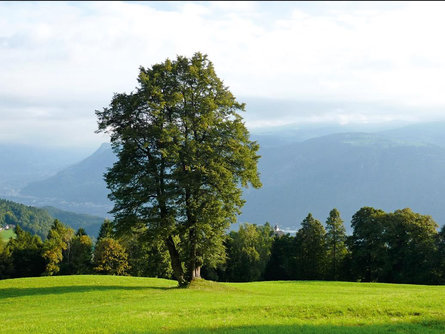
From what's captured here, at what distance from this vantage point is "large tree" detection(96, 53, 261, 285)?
30.9 metres

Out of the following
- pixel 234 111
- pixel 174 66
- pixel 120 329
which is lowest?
pixel 120 329

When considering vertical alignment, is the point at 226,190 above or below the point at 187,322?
above

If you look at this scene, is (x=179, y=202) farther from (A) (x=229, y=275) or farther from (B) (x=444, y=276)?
(A) (x=229, y=275)

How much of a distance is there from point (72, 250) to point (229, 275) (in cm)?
3716

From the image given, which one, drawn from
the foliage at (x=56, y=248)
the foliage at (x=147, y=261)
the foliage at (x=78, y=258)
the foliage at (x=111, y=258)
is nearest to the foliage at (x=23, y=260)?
the foliage at (x=56, y=248)

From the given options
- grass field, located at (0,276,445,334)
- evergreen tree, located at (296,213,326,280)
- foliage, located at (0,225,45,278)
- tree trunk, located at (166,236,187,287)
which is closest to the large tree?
tree trunk, located at (166,236,187,287)

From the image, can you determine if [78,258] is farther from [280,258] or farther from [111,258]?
[280,258]

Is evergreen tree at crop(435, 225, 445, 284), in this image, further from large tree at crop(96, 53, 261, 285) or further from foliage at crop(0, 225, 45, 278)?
foliage at crop(0, 225, 45, 278)

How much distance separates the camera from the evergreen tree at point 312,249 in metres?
72.1

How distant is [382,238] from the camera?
63.0m

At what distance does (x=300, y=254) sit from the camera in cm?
7488

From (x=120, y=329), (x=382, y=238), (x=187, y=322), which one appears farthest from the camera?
(x=382, y=238)

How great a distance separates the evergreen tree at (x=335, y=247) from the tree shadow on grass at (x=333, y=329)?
51596 mm

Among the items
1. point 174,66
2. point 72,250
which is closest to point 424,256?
point 174,66
